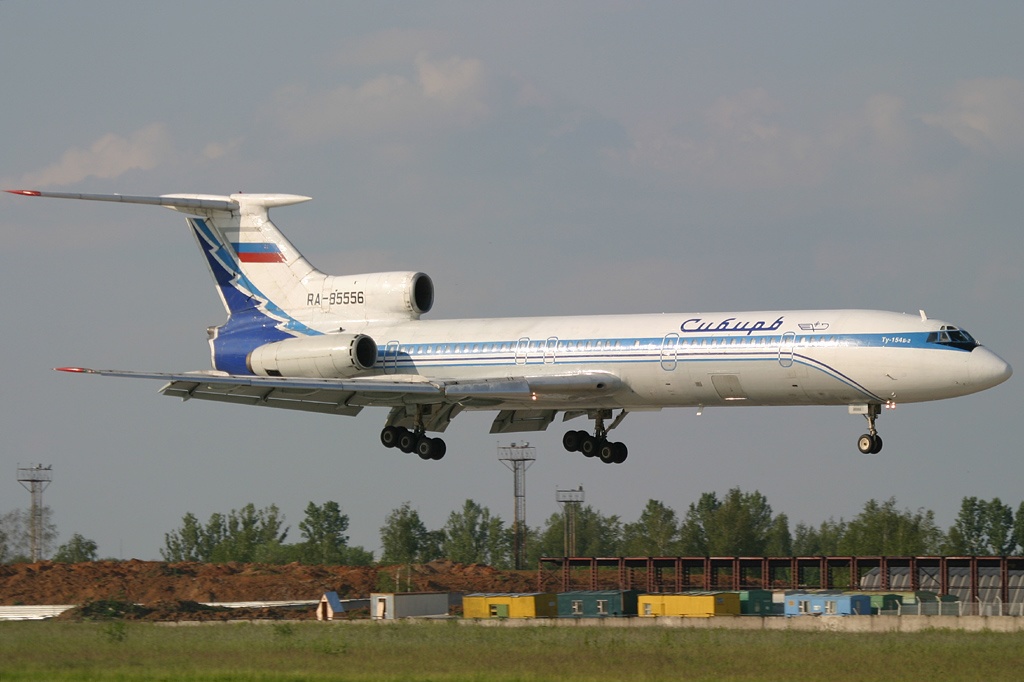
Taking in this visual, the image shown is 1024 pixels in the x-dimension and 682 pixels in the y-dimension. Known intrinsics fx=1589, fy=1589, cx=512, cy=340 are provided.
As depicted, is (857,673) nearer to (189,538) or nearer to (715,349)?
(715,349)

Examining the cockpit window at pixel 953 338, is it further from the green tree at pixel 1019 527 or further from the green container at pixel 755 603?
the green tree at pixel 1019 527

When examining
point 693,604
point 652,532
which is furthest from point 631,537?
point 693,604

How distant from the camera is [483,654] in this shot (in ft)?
132

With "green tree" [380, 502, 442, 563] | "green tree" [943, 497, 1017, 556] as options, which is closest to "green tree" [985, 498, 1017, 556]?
"green tree" [943, 497, 1017, 556]

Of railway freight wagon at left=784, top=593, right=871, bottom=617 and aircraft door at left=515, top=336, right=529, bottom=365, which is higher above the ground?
aircraft door at left=515, top=336, right=529, bottom=365

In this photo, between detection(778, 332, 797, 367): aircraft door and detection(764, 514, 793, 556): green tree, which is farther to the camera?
detection(764, 514, 793, 556): green tree

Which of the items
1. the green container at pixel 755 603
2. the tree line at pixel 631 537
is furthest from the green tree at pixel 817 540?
the green container at pixel 755 603

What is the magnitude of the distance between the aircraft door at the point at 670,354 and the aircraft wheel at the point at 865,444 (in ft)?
15.7

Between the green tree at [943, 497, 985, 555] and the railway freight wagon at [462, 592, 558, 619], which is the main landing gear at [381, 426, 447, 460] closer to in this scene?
the railway freight wagon at [462, 592, 558, 619]

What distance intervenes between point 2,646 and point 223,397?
30.9ft

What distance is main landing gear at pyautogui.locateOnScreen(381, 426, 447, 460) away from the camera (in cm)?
4491

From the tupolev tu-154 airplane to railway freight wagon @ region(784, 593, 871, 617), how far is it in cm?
1297

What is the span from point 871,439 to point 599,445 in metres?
9.09

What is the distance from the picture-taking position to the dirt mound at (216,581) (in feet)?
200
